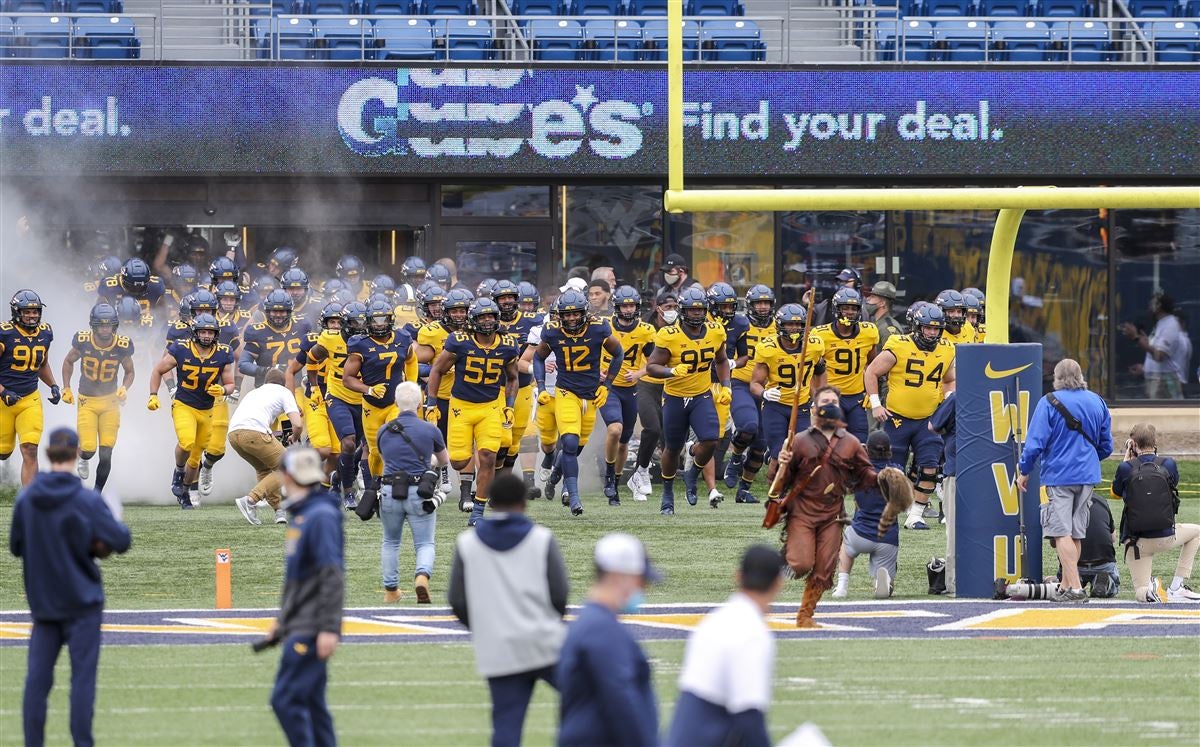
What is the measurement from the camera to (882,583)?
12.7 metres

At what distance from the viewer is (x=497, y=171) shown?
71.0ft

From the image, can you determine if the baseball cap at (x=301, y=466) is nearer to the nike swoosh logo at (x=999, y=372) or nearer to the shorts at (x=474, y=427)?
the nike swoosh logo at (x=999, y=372)

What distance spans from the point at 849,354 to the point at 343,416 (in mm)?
4237

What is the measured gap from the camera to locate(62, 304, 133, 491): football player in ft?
57.4

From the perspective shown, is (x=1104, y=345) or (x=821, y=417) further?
Result: (x=1104, y=345)

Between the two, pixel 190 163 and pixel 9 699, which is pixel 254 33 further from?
pixel 9 699

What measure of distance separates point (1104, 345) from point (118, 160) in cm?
1070

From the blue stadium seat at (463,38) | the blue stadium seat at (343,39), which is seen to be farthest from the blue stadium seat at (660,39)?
the blue stadium seat at (343,39)

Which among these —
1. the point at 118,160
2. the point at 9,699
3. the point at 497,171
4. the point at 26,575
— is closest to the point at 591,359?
the point at 497,171

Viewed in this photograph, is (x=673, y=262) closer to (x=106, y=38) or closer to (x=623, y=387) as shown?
(x=623, y=387)

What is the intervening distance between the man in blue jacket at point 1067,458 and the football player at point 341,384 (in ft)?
20.8

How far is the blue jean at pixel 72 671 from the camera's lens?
775 cm

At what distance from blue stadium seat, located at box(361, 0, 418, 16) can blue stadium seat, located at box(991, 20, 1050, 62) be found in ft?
20.7

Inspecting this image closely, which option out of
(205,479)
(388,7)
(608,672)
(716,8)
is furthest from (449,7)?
(608,672)
